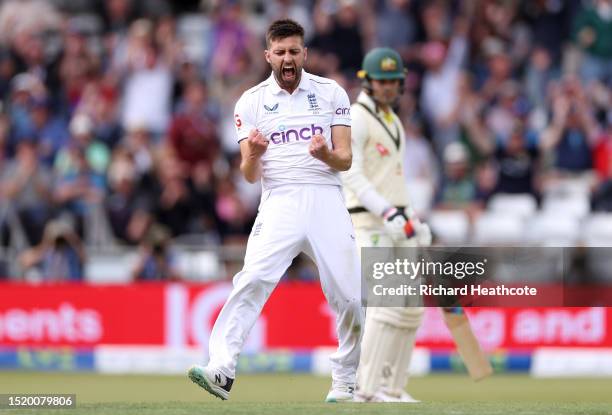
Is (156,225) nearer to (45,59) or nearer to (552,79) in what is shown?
(45,59)

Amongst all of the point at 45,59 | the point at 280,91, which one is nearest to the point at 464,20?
the point at 45,59

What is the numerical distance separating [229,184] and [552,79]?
4399 mm

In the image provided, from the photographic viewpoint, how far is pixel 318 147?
8.72m

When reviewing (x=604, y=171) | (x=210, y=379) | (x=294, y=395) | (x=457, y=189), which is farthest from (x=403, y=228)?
(x=604, y=171)

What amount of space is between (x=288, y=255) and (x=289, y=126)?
31.4 inches

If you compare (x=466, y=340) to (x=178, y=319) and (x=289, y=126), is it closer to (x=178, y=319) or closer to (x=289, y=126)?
(x=289, y=126)

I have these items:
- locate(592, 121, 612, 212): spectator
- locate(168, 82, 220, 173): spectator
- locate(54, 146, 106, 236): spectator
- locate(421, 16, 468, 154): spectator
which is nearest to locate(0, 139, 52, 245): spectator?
locate(54, 146, 106, 236): spectator

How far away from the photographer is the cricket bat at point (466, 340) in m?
10.2

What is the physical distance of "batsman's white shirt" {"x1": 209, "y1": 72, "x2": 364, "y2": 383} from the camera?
352 inches

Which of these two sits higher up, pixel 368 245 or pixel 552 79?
pixel 552 79

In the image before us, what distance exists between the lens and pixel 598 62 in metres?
18.2

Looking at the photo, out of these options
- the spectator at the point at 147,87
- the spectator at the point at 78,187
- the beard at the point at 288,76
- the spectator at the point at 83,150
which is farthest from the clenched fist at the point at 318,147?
the spectator at the point at 147,87

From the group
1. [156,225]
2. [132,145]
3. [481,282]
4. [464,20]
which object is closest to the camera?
[481,282]

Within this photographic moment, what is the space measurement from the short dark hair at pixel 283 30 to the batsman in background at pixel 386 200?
1725 millimetres
